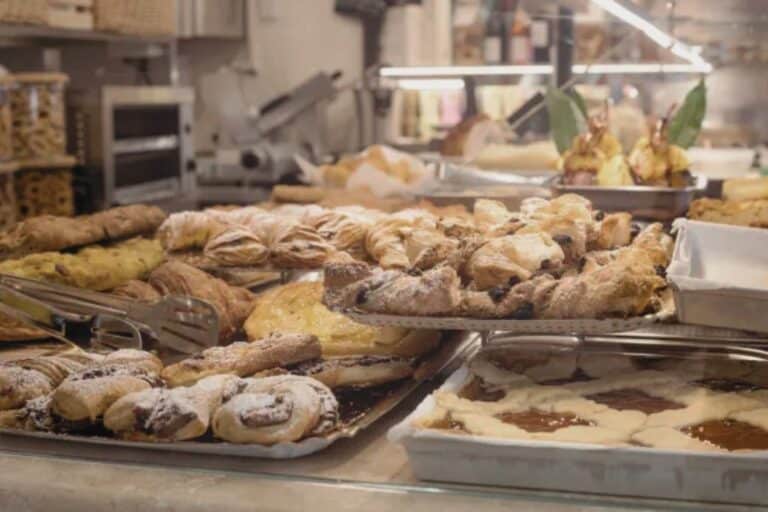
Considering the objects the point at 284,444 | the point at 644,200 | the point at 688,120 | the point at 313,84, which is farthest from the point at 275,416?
the point at 313,84

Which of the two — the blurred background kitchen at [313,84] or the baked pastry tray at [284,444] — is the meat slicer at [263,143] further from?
the baked pastry tray at [284,444]

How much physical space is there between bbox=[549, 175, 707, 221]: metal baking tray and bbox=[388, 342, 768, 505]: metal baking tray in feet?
4.08

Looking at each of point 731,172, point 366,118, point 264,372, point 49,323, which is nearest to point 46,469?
point 264,372

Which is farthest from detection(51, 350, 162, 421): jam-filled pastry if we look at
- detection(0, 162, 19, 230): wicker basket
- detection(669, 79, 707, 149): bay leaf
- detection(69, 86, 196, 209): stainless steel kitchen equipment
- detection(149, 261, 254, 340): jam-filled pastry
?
detection(69, 86, 196, 209): stainless steel kitchen equipment

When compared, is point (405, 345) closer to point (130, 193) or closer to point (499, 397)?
point (499, 397)

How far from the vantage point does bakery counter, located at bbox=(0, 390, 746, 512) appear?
1.18 meters

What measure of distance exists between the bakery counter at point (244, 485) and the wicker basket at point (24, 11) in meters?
2.56

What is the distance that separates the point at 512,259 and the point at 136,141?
11.2 feet

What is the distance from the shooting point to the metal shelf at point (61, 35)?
13.4ft

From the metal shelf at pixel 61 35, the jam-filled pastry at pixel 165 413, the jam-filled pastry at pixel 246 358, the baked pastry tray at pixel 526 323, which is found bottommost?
the jam-filled pastry at pixel 165 413

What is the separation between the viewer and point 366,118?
615 centimetres

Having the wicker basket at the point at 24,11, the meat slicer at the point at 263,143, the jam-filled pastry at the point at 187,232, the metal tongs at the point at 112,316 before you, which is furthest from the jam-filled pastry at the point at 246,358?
the meat slicer at the point at 263,143

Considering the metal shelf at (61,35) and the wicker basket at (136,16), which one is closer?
the metal shelf at (61,35)

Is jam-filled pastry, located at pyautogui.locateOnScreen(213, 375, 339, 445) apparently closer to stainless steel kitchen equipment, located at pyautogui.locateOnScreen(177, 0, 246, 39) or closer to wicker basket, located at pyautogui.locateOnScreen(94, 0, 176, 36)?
wicker basket, located at pyautogui.locateOnScreen(94, 0, 176, 36)
